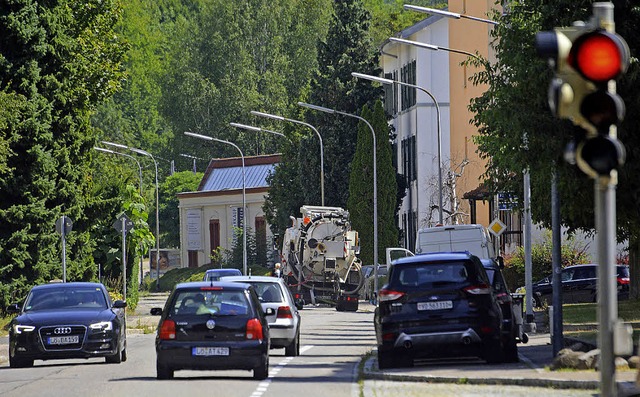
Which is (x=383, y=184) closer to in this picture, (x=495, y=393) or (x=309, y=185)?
(x=309, y=185)

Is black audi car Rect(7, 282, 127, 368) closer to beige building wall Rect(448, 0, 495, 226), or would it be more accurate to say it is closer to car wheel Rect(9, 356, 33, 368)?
car wheel Rect(9, 356, 33, 368)

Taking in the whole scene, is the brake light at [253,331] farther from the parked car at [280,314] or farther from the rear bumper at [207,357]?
the parked car at [280,314]

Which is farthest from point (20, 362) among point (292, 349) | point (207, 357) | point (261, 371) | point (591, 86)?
point (591, 86)

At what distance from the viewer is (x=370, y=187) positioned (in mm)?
71062

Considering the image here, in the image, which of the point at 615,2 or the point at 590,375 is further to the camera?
the point at 615,2

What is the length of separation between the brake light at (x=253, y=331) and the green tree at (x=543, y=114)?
5.21 meters

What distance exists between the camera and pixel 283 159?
276ft

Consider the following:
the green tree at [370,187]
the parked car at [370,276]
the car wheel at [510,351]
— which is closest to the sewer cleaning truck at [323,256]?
the parked car at [370,276]

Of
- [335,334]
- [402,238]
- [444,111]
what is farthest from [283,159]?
[335,334]

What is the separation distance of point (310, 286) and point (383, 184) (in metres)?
12.4

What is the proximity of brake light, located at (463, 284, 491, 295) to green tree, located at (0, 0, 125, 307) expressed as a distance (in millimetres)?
20816

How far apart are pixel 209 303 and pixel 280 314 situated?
5.24 m

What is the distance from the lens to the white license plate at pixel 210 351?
20953mm

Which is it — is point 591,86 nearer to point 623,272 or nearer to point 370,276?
point 623,272
